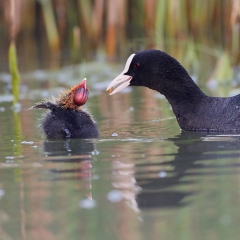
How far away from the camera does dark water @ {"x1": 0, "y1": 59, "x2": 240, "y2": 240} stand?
295cm

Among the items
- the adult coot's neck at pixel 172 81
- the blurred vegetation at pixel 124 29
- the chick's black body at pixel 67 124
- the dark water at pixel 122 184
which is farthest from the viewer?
the blurred vegetation at pixel 124 29

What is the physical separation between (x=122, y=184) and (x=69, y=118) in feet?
6.27

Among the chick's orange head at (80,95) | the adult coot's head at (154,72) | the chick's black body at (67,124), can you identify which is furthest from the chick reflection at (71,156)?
the adult coot's head at (154,72)

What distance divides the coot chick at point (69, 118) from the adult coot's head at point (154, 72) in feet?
1.06

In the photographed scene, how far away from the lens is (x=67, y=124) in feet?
17.7

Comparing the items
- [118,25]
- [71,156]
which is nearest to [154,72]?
[71,156]

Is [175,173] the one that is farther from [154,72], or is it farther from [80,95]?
[154,72]

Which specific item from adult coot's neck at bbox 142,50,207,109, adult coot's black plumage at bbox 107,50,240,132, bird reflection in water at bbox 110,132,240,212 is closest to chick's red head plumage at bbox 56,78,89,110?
adult coot's black plumage at bbox 107,50,240,132

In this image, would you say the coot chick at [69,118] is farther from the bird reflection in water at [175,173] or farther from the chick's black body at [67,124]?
the bird reflection in water at [175,173]

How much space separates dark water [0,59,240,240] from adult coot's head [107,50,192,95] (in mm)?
358

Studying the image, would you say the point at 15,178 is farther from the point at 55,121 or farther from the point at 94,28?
the point at 94,28

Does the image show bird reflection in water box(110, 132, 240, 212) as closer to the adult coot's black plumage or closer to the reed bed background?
the adult coot's black plumage

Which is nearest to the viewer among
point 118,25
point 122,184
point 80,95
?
point 122,184

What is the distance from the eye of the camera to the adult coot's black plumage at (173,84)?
5535 millimetres
